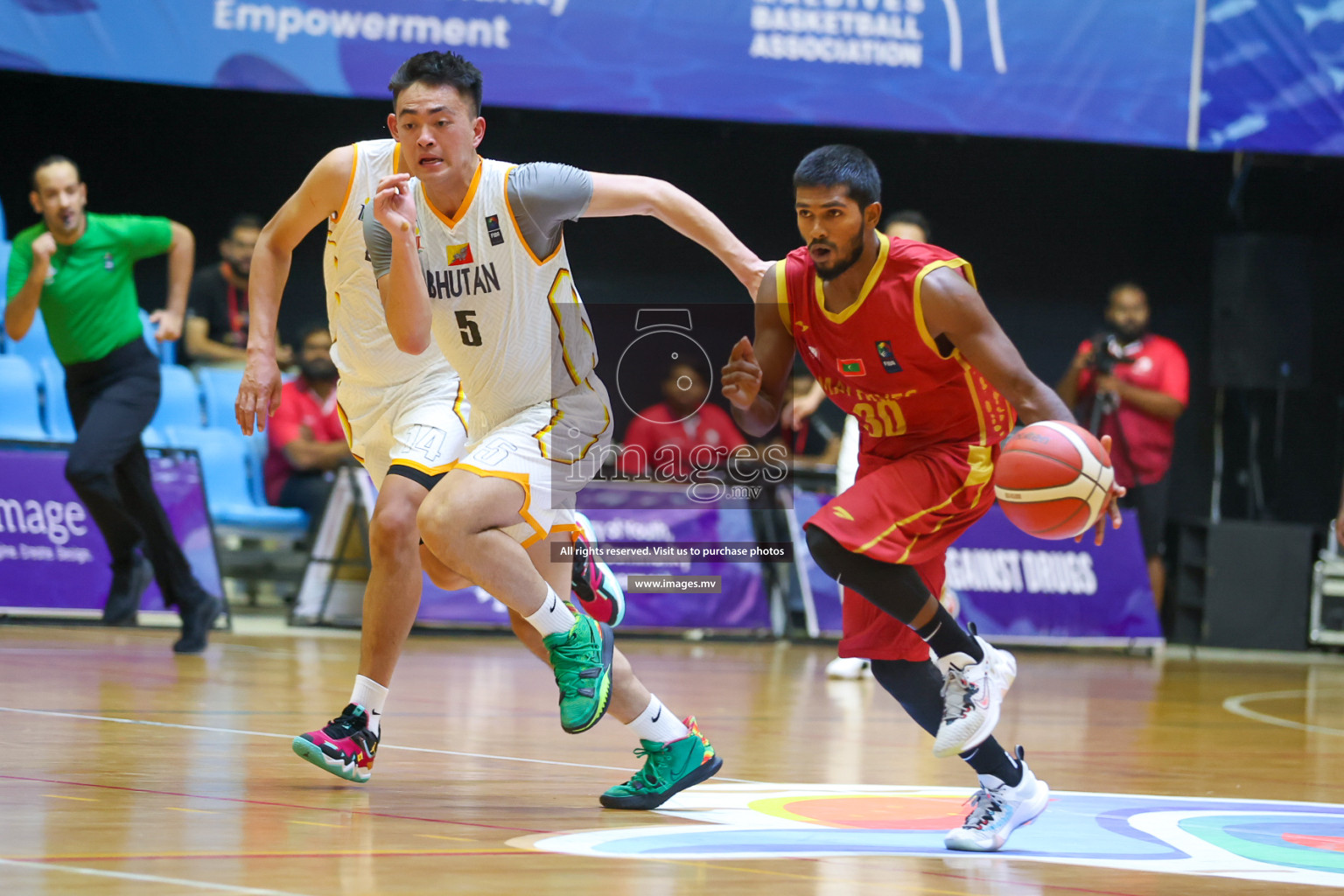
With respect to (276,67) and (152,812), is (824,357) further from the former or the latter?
(276,67)

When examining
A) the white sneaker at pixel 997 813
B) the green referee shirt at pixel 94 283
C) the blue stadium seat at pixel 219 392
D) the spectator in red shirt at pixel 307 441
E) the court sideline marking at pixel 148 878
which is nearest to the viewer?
the court sideline marking at pixel 148 878

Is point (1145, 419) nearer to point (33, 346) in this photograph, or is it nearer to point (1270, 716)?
point (1270, 716)

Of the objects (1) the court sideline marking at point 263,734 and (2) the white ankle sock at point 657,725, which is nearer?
(2) the white ankle sock at point 657,725

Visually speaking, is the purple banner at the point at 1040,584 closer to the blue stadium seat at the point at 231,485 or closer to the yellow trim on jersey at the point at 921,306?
the blue stadium seat at the point at 231,485

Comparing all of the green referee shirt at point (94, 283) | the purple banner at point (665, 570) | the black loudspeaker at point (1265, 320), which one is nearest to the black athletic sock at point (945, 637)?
the green referee shirt at point (94, 283)

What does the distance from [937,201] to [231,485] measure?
634cm

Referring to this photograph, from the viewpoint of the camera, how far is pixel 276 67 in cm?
1034

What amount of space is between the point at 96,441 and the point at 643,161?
6392 millimetres

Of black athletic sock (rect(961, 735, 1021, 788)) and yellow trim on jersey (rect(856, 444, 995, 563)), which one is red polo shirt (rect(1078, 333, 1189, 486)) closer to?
yellow trim on jersey (rect(856, 444, 995, 563))

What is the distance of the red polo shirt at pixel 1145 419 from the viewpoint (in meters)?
11.9

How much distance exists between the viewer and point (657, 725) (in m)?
4.30

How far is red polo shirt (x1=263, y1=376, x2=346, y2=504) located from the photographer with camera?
16.9 feet

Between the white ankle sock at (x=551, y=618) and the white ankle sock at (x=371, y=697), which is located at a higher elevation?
the white ankle sock at (x=551, y=618)

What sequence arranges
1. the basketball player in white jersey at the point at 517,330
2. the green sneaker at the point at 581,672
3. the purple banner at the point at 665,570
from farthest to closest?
the purple banner at the point at 665,570 → the basketball player in white jersey at the point at 517,330 → the green sneaker at the point at 581,672
